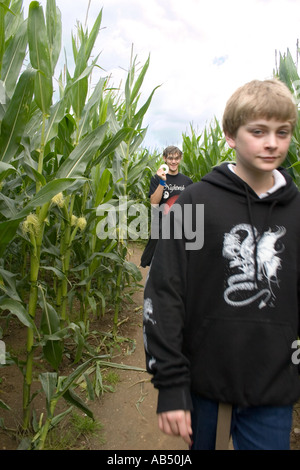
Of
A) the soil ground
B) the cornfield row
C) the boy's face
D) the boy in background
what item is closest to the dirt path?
the soil ground

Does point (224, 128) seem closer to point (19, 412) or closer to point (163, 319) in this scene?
point (163, 319)

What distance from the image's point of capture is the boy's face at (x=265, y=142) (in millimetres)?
1087

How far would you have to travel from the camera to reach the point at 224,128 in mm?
1227

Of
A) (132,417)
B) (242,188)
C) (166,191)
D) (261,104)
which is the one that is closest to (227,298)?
(242,188)

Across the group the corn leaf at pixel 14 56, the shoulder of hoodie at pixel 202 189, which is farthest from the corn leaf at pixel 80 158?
the shoulder of hoodie at pixel 202 189

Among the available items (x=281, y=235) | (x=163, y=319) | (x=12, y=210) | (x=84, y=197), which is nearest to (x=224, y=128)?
(x=281, y=235)

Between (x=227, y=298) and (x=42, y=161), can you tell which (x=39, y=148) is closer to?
(x=42, y=161)

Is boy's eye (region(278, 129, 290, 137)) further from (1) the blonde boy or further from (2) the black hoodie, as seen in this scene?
(2) the black hoodie

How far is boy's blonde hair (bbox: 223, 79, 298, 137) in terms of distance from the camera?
3.54 ft

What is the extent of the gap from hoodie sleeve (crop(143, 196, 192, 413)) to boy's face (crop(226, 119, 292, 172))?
0.28m

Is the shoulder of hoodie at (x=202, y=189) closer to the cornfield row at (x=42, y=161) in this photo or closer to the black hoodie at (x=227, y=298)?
the black hoodie at (x=227, y=298)

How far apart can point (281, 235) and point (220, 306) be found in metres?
0.29

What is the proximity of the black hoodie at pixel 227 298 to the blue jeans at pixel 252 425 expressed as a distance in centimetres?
5

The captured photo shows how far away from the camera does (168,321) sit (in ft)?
3.59
